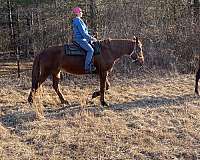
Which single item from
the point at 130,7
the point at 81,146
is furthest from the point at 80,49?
the point at 130,7

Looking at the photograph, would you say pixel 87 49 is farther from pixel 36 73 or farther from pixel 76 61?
pixel 36 73

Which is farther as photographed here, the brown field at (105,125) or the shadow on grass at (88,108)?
the shadow on grass at (88,108)

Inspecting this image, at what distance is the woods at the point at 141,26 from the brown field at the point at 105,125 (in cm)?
369

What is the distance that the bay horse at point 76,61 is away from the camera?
10.7 m

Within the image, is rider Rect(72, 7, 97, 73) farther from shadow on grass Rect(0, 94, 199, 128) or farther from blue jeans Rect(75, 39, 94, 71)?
shadow on grass Rect(0, 94, 199, 128)

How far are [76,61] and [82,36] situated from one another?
680 mm

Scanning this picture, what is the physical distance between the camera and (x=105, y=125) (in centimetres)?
878

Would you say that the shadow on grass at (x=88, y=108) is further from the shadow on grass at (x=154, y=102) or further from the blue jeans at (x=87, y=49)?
the blue jeans at (x=87, y=49)

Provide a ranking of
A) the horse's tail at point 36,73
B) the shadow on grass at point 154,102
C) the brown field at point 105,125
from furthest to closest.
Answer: the horse's tail at point 36,73, the shadow on grass at point 154,102, the brown field at point 105,125

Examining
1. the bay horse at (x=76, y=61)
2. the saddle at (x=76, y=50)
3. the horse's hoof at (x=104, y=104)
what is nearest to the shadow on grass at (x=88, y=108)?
the horse's hoof at (x=104, y=104)

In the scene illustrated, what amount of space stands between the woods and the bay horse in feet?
16.5

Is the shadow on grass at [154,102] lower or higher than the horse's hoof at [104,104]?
lower

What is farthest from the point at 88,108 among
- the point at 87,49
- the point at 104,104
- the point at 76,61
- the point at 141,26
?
the point at 141,26

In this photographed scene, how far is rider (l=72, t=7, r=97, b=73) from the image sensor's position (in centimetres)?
1028
